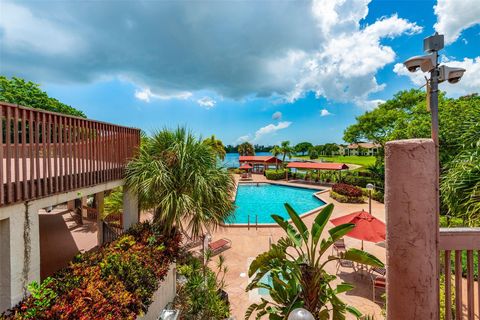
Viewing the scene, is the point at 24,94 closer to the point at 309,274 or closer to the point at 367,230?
the point at 309,274

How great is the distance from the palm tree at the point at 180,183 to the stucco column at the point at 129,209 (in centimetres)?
48

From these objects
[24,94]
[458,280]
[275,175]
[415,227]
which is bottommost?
[275,175]

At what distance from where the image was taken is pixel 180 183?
7.95 m

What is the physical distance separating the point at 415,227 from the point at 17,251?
6.49 meters

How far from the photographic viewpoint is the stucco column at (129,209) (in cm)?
829

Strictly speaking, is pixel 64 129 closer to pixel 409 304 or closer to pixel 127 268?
pixel 127 268

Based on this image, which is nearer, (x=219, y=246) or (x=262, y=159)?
(x=219, y=246)

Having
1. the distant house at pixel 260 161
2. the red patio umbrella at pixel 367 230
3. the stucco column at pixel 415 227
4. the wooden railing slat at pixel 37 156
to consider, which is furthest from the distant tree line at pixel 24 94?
the stucco column at pixel 415 227

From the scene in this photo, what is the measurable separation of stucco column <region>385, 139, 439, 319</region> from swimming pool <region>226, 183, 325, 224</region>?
1737cm

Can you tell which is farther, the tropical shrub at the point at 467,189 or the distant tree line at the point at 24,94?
the distant tree line at the point at 24,94

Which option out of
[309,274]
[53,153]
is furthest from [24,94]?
[309,274]

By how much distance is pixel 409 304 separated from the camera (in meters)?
2.59

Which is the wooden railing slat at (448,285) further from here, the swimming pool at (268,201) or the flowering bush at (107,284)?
the swimming pool at (268,201)

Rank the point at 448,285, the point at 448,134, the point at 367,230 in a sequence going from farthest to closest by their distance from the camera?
the point at 448,134, the point at 367,230, the point at 448,285
